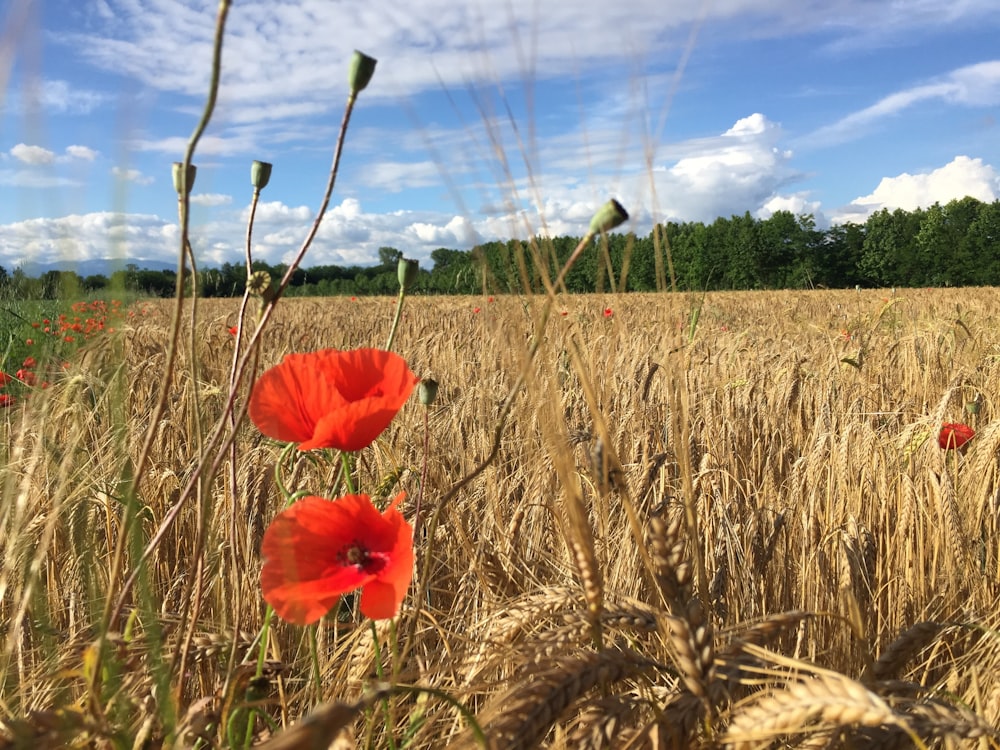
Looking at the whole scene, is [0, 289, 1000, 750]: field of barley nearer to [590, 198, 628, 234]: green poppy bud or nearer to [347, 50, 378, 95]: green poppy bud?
[590, 198, 628, 234]: green poppy bud

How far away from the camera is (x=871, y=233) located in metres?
51.6

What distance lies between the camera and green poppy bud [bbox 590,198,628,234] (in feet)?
2.13

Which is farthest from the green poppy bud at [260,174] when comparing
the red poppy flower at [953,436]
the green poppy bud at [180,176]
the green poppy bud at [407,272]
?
the red poppy flower at [953,436]

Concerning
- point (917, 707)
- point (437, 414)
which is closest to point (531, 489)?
point (437, 414)

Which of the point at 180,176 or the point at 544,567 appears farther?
the point at 544,567

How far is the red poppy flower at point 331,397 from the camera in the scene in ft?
2.43

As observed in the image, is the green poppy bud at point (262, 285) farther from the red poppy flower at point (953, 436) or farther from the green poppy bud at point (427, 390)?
the red poppy flower at point (953, 436)

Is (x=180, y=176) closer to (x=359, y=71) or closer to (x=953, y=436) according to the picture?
(x=359, y=71)

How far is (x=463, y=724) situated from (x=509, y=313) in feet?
1.78

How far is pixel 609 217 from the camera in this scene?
65 centimetres

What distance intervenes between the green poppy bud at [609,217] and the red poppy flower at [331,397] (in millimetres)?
251

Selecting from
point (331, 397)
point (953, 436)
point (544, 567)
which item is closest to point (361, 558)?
point (331, 397)

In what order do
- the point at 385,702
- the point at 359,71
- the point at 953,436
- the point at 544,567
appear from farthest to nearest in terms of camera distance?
the point at 953,436, the point at 544,567, the point at 385,702, the point at 359,71

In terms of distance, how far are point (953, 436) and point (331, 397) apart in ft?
5.86
